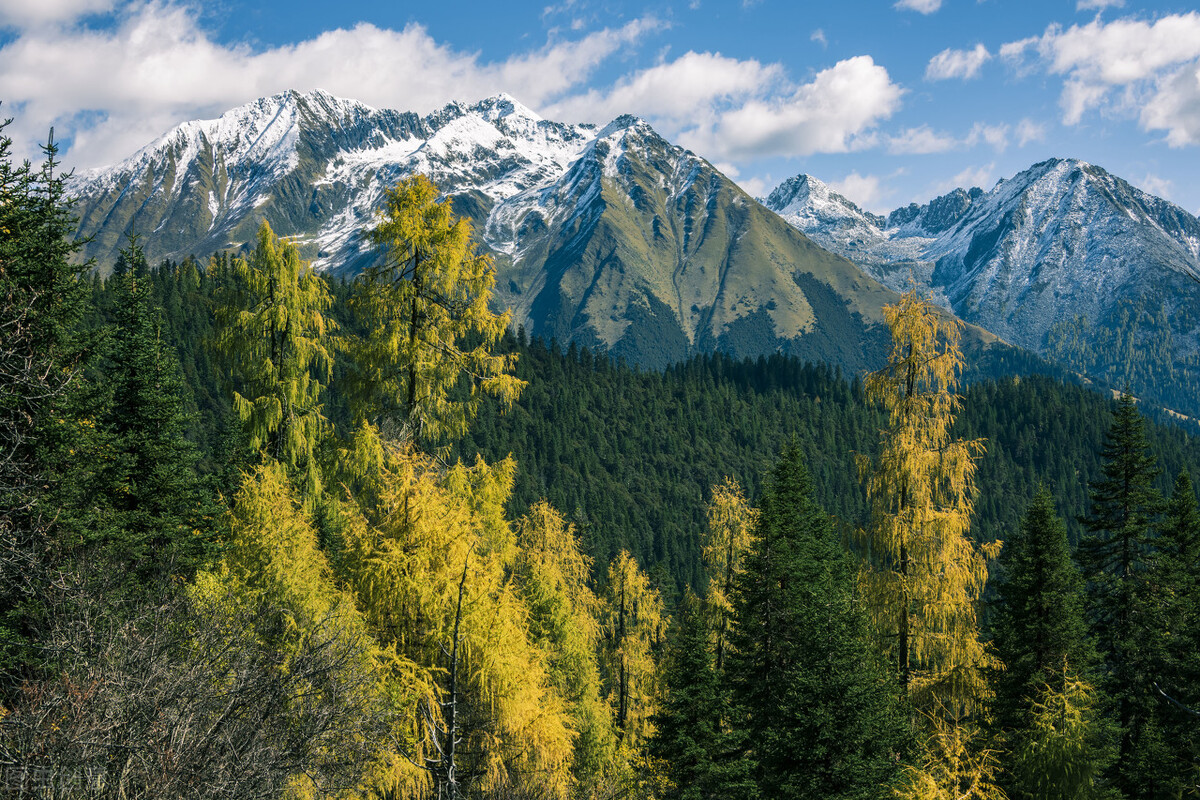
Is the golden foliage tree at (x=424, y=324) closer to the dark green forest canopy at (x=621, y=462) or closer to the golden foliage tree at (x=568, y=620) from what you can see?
the golden foliage tree at (x=568, y=620)

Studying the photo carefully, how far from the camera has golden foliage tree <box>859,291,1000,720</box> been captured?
19.7 m

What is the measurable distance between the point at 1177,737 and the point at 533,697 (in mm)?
22629

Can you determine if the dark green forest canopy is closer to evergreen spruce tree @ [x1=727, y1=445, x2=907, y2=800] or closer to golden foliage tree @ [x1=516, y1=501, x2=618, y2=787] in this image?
golden foliage tree @ [x1=516, y1=501, x2=618, y2=787]

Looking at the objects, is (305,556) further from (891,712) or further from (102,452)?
(891,712)

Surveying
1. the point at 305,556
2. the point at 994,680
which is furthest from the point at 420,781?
the point at 994,680

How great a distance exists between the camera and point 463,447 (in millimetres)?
170500

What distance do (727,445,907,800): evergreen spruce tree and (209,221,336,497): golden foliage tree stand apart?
14.1 metres

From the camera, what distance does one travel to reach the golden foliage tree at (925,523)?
19.7 metres

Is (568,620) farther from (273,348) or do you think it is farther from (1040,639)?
(273,348)

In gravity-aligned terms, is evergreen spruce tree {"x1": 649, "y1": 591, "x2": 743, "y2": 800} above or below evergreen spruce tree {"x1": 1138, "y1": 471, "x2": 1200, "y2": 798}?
below

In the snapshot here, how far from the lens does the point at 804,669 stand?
20.8m

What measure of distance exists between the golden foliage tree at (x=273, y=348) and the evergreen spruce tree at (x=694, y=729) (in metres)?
16.9

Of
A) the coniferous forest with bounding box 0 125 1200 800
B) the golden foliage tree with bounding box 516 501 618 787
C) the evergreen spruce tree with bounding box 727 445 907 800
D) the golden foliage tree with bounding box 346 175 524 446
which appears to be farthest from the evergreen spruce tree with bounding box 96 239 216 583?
the evergreen spruce tree with bounding box 727 445 907 800

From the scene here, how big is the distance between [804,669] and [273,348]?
56.0 feet
